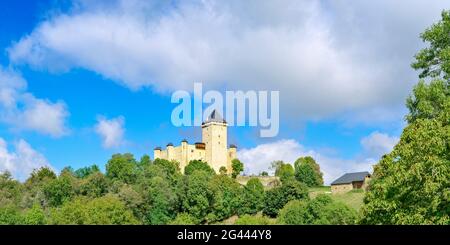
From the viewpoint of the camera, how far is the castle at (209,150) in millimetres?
118625

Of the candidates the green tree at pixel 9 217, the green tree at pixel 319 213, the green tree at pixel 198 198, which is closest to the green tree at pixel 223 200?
the green tree at pixel 198 198

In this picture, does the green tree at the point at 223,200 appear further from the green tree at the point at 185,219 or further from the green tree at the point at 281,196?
the green tree at the point at 281,196

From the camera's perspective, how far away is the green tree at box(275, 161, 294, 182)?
100 meters

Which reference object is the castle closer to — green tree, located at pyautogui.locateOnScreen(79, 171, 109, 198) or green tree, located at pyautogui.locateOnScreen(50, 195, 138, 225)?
green tree, located at pyautogui.locateOnScreen(79, 171, 109, 198)

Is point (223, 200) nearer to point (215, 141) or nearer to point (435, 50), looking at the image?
point (215, 141)

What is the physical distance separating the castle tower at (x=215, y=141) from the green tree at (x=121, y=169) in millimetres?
28497

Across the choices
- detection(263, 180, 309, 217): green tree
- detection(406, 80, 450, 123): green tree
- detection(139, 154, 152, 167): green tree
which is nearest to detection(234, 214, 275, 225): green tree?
detection(263, 180, 309, 217): green tree

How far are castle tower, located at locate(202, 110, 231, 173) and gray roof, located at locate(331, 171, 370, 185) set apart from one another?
3858 centimetres
